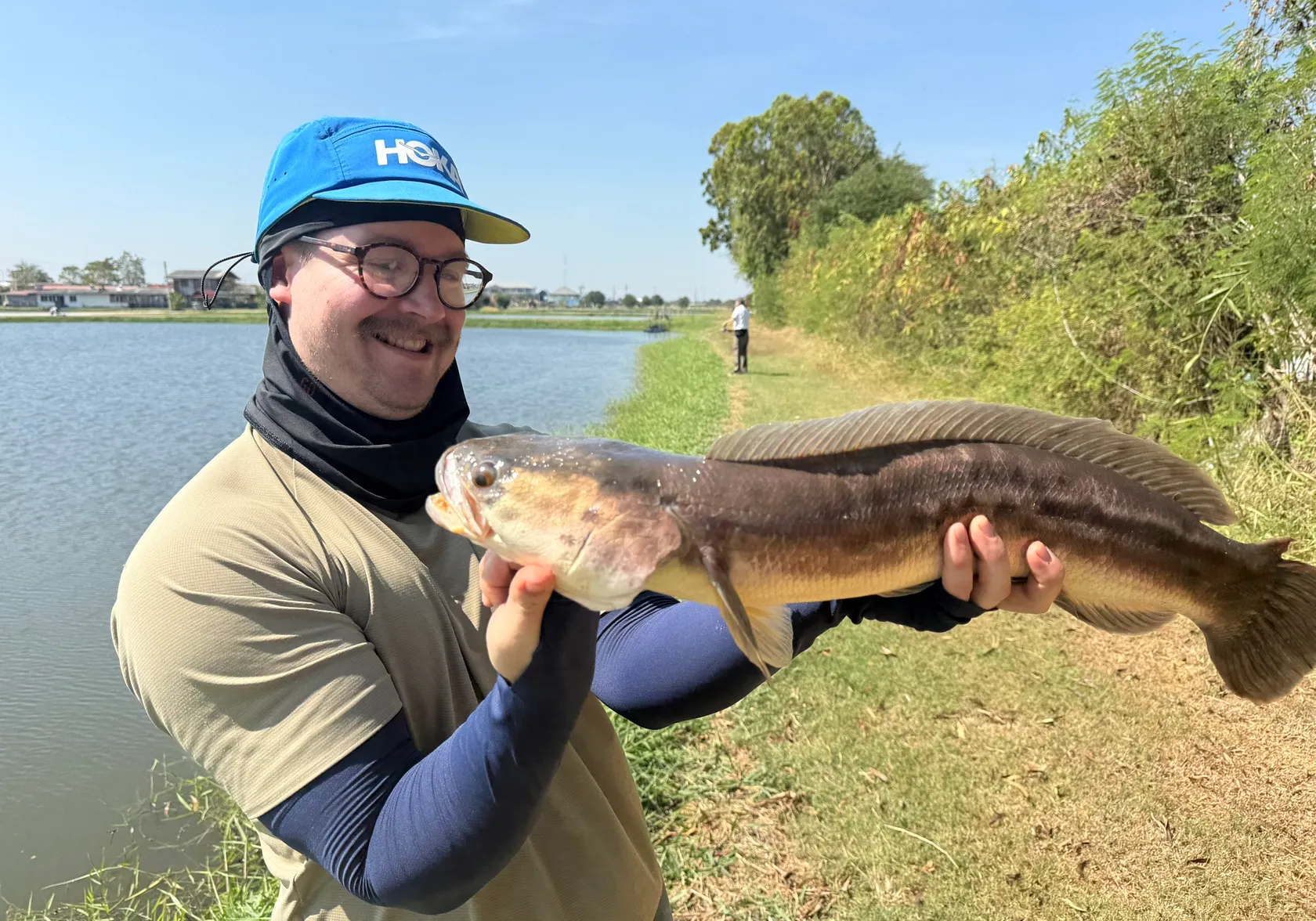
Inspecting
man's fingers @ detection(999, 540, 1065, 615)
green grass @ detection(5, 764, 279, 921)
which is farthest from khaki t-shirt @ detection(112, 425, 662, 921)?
green grass @ detection(5, 764, 279, 921)

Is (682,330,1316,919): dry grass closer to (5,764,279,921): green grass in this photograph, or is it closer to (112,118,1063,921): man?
(112,118,1063,921): man

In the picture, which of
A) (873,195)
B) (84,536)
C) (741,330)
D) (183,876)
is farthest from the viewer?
(873,195)

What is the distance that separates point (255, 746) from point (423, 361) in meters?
0.95

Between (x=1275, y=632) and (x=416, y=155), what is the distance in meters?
2.64

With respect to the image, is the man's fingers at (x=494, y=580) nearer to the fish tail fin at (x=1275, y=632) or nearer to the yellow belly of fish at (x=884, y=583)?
the yellow belly of fish at (x=884, y=583)

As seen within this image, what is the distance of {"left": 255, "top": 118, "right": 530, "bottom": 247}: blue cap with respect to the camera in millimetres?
1805

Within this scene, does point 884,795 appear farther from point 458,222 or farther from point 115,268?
point 115,268

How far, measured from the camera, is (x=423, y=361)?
191cm

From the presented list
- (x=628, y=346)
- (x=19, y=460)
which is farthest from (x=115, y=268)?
(x=19, y=460)

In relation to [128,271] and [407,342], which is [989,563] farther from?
[128,271]

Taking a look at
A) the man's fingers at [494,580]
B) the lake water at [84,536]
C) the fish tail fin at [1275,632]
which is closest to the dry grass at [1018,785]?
the fish tail fin at [1275,632]

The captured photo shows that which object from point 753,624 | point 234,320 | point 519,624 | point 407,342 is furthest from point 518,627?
point 234,320

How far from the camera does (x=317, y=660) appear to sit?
1373 mm

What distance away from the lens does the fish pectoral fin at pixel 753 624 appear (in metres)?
1.60
